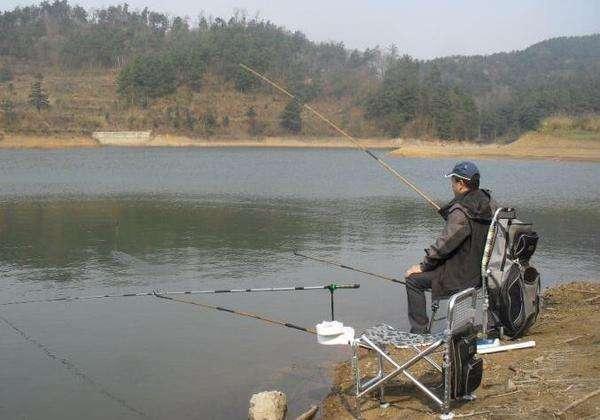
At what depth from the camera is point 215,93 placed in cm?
12200

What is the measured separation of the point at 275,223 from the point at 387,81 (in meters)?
111

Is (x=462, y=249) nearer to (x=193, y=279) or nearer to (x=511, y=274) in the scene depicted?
(x=511, y=274)

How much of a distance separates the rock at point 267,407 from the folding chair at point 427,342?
2.81 feet

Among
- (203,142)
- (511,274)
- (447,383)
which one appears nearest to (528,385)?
(447,383)

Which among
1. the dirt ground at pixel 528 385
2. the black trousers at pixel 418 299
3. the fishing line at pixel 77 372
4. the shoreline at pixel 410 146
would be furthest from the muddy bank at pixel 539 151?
the black trousers at pixel 418 299

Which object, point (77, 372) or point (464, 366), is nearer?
point (464, 366)

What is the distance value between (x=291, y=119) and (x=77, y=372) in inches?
4308

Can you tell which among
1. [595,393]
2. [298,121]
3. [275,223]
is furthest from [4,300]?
[298,121]

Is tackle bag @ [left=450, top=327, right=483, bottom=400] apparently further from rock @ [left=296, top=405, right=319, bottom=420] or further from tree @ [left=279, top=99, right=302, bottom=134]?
tree @ [left=279, top=99, right=302, bottom=134]

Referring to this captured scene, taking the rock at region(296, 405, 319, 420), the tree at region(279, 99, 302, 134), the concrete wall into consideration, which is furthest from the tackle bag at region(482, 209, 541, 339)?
the tree at region(279, 99, 302, 134)

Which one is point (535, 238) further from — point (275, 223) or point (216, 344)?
point (275, 223)

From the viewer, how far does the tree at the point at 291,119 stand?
11512cm

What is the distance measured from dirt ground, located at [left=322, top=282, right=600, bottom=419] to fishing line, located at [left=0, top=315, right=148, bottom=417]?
182 cm

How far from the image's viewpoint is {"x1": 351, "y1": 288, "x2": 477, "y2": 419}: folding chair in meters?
4.79
